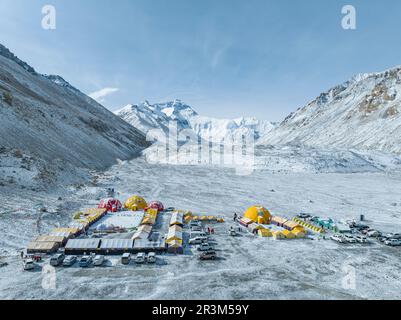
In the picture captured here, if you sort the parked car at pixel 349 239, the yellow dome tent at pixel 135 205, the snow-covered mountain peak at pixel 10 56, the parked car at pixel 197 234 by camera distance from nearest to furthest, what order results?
the parked car at pixel 349 239 → the parked car at pixel 197 234 → the yellow dome tent at pixel 135 205 → the snow-covered mountain peak at pixel 10 56

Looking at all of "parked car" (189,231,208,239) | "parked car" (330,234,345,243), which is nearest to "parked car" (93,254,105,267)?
"parked car" (189,231,208,239)

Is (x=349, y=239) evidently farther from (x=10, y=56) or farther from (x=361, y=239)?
(x=10, y=56)

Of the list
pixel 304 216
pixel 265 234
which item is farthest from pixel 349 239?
pixel 304 216

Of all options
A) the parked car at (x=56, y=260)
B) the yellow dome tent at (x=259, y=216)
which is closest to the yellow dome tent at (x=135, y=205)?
the yellow dome tent at (x=259, y=216)

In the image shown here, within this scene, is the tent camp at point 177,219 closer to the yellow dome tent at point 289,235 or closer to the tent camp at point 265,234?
the tent camp at point 265,234

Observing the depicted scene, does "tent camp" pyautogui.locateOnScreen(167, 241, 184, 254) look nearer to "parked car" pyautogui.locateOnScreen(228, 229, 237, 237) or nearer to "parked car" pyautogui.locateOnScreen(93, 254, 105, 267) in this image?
"parked car" pyautogui.locateOnScreen(93, 254, 105, 267)
